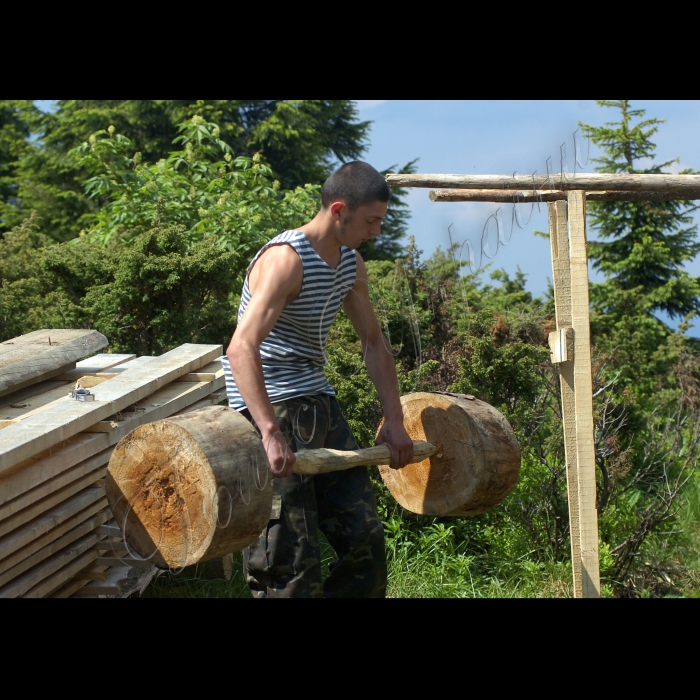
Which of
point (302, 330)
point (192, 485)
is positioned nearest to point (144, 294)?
point (302, 330)

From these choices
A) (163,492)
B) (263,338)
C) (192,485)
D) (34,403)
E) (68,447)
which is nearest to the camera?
(192,485)

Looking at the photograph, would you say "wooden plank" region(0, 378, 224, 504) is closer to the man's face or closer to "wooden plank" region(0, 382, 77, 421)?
"wooden plank" region(0, 382, 77, 421)

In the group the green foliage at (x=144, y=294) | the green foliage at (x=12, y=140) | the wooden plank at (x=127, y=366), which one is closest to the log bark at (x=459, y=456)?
the wooden plank at (x=127, y=366)

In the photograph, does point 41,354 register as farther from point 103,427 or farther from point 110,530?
point 110,530

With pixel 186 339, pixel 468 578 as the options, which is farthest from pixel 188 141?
pixel 468 578

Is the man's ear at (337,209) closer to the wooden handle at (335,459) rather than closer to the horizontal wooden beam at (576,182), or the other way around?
the horizontal wooden beam at (576,182)

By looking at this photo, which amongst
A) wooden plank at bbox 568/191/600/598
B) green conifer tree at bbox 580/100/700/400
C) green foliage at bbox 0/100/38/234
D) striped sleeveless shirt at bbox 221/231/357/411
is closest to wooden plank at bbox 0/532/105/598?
striped sleeveless shirt at bbox 221/231/357/411

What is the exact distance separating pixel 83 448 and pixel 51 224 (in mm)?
13331

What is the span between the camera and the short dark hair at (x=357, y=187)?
10.1 ft

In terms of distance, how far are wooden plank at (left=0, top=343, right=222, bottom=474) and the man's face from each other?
134cm

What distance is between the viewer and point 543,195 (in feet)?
12.6

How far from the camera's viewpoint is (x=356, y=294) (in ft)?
11.3

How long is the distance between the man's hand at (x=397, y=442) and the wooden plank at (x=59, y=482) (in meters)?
1.30

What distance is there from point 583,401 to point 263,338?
1664 millimetres
